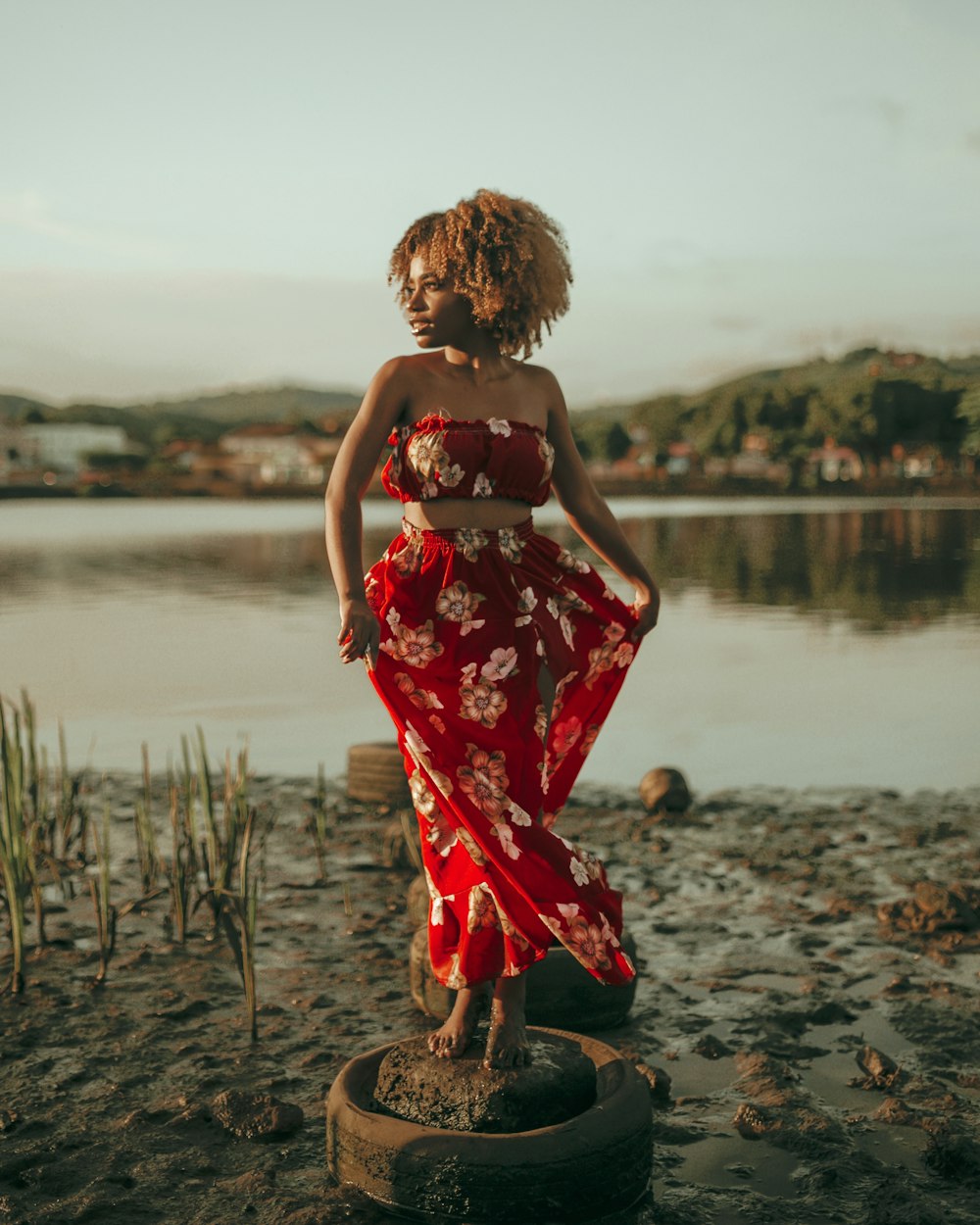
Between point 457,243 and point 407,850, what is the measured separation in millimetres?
3808

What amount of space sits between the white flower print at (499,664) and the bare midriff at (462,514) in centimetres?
33

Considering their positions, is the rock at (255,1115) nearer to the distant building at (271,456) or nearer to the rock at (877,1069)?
the rock at (877,1069)

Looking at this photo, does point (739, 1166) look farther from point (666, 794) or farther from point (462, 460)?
point (666, 794)

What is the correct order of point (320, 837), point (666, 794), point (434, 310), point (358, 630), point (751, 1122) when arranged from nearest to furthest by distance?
point (358, 630)
point (434, 310)
point (751, 1122)
point (320, 837)
point (666, 794)

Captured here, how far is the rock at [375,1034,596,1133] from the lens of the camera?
3.40 m

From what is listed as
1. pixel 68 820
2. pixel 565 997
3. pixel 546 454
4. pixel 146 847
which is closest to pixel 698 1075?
pixel 565 997

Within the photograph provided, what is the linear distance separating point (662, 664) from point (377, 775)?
Result: 7.80m

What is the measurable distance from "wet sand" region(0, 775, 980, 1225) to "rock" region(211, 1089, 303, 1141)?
15 mm

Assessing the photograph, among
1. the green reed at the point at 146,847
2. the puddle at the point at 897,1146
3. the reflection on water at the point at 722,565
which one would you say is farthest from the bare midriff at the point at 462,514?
Result: the reflection on water at the point at 722,565

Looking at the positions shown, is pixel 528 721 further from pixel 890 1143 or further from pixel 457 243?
pixel 890 1143


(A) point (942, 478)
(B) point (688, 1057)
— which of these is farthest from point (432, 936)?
(A) point (942, 478)

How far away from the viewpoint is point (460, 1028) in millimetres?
3607

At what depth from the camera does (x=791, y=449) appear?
11944 centimetres

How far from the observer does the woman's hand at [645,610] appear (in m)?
3.88
